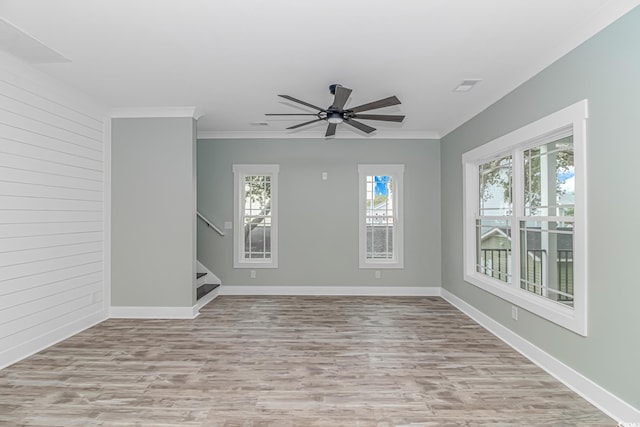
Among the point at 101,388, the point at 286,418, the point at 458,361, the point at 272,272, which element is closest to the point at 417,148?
the point at 272,272

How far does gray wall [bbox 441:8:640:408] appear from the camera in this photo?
7.25ft

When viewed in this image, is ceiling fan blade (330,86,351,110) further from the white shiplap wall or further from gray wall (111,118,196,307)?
the white shiplap wall

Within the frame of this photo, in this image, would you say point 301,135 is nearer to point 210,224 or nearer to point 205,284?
point 210,224

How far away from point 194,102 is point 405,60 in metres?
2.62

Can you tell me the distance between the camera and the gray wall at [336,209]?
19.6 feet

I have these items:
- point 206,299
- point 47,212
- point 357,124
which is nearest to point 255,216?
point 206,299

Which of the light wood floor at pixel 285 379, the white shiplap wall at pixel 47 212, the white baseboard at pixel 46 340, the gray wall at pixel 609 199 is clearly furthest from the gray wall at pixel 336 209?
the gray wall at pixel 609 199

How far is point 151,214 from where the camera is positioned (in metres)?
4.64

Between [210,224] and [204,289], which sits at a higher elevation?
[210,224]

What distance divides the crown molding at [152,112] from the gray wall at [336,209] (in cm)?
151

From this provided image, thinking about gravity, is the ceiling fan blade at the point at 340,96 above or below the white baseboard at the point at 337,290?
above

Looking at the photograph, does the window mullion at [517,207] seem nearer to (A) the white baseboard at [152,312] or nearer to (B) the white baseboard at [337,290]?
(B) the white baseboard at [337,290]

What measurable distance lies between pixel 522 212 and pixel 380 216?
2.63 meters

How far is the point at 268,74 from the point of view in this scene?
345 cm
